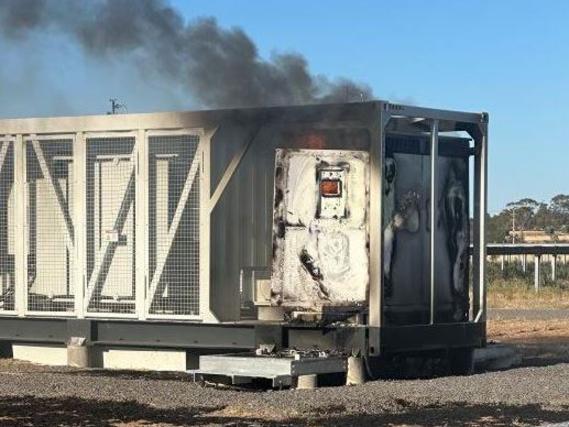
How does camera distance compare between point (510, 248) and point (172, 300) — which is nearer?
point (172, 300)

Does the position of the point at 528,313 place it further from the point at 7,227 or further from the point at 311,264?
the point at 7,227

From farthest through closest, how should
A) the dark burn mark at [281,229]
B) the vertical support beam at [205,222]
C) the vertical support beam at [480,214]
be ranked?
1. the vertical support beam at [480,214]
2. the vertical support beam at [205,222]
3. the dark burn mark at [281,229]

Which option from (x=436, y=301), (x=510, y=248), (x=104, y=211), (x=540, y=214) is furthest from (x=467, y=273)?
(x=540, y=214)

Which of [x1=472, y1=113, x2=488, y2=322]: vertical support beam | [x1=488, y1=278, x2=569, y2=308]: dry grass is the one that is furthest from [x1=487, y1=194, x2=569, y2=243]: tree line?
[x1=472, y1=113, x2=488, y2=322]: vertical support beam

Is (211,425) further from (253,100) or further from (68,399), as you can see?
(253,100)

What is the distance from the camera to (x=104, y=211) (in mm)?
15227

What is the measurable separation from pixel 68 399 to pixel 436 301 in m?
5.18

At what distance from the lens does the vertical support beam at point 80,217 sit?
1523cm

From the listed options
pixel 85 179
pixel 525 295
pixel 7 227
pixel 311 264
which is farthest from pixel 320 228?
pixel 525 295

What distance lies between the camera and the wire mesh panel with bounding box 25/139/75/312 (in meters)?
15.5

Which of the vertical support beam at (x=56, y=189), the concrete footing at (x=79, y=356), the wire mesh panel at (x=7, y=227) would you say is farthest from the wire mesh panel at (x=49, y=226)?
the concrete footing at (x=79, y=356)

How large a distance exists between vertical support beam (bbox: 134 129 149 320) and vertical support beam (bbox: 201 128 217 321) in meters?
0.80

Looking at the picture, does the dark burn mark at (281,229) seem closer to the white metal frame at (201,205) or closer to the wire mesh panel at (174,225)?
the white metal frame at (201,205)

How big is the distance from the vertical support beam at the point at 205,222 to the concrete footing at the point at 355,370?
1901 mm
